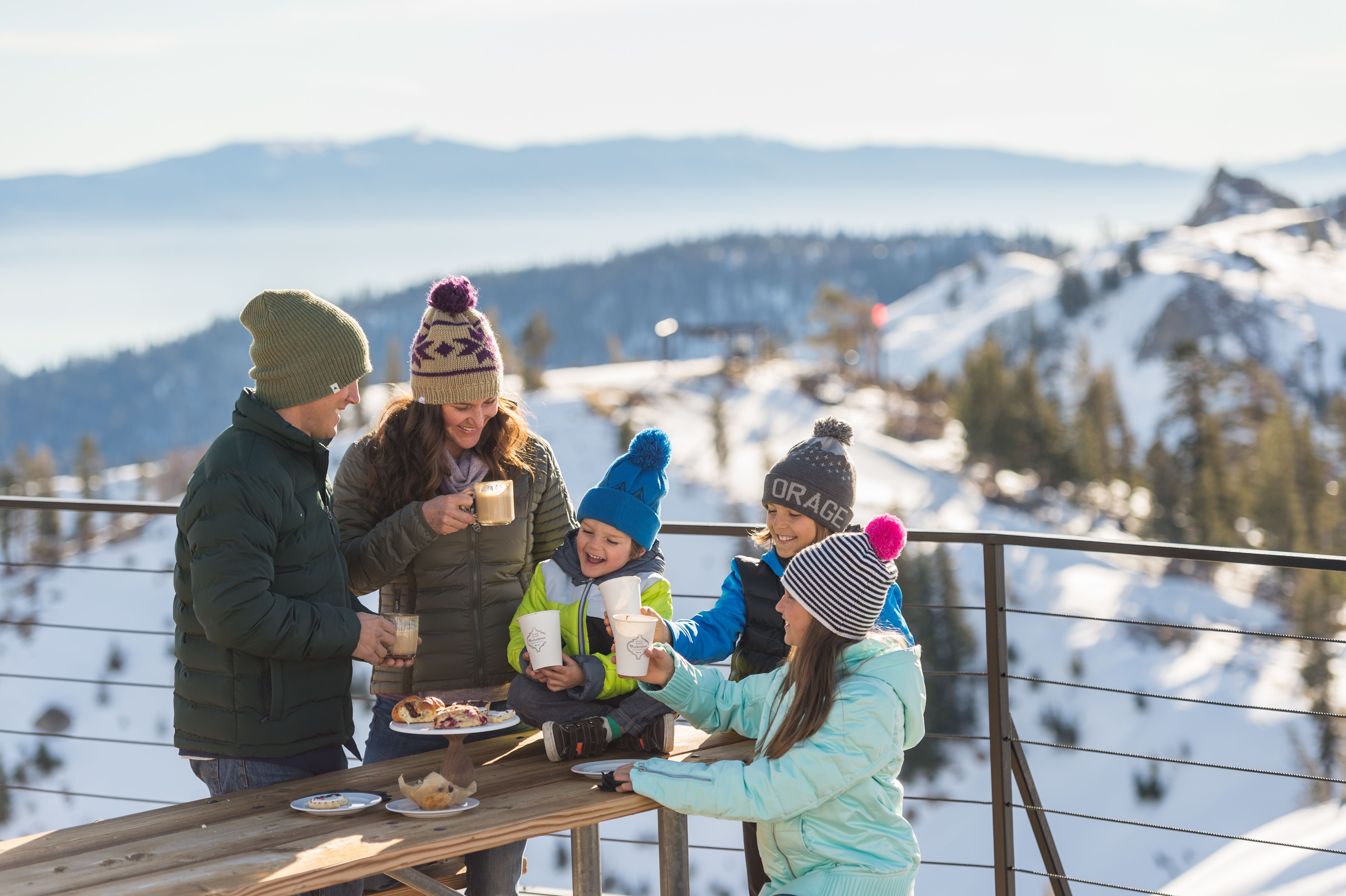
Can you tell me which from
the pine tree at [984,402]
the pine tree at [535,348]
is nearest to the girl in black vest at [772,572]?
the pine tree at [535,348]

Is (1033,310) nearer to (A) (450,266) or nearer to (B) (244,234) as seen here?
(A) (450,266)

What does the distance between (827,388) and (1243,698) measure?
34.4 metres

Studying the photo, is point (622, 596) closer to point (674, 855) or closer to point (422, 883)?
point (674, 855)

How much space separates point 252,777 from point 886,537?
117cm

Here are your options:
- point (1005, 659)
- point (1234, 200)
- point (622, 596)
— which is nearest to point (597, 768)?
point (622, 596)

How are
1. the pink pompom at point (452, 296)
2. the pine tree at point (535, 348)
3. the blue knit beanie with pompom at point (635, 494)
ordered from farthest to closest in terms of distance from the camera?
1. the pine tree at point (535, 348)
2. the pink pompom at point (452, 296)
3. the blue knit beanie with pompom at point (635, 494)

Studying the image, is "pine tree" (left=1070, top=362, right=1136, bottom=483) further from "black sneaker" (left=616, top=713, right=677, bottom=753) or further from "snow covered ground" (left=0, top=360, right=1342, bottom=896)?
"black sneaker" (left=616, top=713, right=677, bottom=753)

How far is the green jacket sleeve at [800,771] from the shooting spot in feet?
6.43

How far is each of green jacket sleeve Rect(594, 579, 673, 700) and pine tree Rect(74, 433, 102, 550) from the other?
59.6 m

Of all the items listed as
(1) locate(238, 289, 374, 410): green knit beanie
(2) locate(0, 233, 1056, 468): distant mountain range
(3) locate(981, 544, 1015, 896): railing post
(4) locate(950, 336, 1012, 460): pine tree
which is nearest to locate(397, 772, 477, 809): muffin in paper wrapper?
(1) locate(238, 289, 374, 410): green knit beanie

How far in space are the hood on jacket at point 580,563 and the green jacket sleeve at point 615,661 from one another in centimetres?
5

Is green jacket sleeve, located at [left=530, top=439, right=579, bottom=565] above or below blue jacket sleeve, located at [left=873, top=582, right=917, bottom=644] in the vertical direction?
above

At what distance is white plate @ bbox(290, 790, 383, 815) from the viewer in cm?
197

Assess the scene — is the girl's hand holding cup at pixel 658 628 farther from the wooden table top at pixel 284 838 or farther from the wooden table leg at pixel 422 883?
the wooden table leg at pixel 422 883
